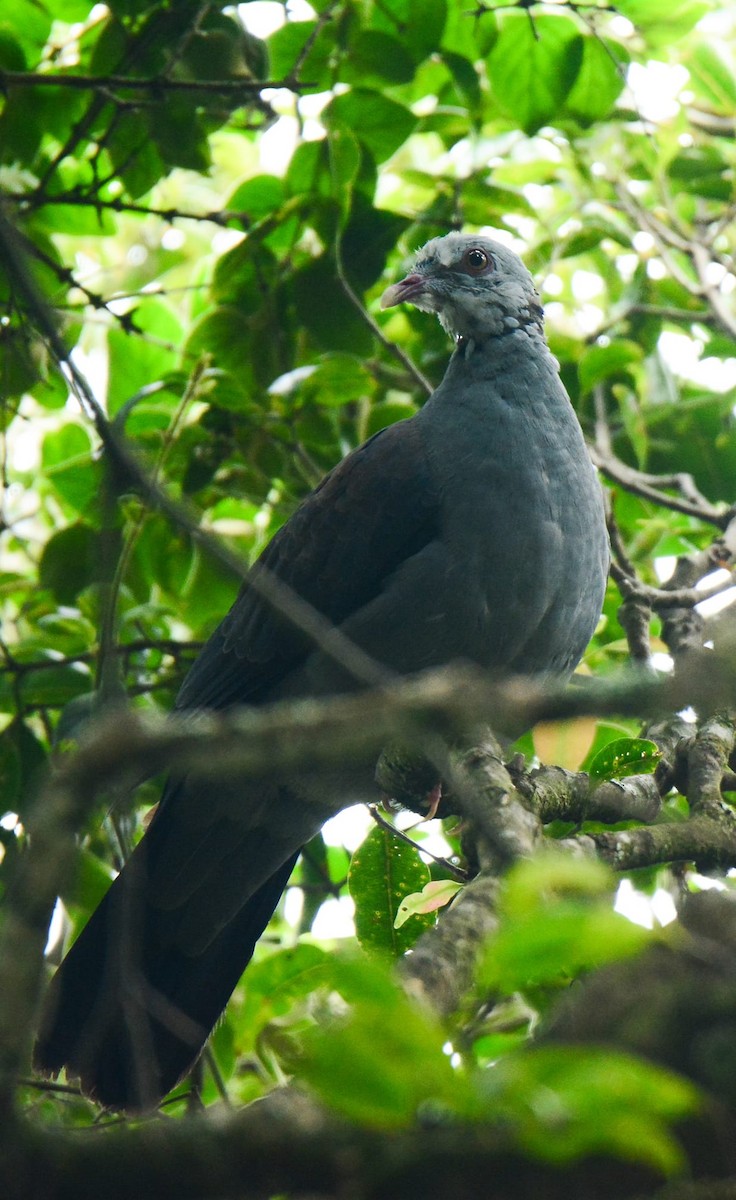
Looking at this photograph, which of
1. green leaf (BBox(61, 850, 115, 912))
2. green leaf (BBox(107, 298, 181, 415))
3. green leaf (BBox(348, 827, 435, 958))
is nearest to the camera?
green leaf (BBox(348, 827, 435, 958))

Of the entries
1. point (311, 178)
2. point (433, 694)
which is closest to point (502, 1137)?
point (433, 694)

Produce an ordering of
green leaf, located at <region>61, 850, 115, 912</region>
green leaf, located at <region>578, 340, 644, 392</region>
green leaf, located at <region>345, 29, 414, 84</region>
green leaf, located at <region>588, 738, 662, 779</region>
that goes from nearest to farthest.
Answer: green leaf, located at <region>588, 738, 662, 779</region> → green leaf, located at <region>61, 850, 115, 912</region> → green leaf, located at <region>345, 29, 414, 84</region> → green leaf, located at <region>578, 340, 644, 392</region>

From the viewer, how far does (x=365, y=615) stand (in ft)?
12.4

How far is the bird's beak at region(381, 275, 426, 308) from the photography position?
439 centimetres

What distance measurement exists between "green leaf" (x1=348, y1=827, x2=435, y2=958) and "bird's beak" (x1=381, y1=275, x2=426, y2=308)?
6.84 feet

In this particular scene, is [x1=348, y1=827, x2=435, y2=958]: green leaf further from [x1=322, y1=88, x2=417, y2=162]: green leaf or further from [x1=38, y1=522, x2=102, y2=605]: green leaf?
[x1=322, y1=88, x2=417, y2=162]: green leaf

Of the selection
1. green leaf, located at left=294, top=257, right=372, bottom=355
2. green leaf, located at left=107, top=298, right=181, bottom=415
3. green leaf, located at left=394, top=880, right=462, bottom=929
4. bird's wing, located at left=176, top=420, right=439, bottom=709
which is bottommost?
green leaf, located at left=394, top=880, right=462, bottom=929

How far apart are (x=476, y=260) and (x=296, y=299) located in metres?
0.75

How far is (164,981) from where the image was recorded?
4184mm

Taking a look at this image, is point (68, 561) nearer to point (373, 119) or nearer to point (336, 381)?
point (336, 381)

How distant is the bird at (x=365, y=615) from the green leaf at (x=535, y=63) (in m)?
0.60

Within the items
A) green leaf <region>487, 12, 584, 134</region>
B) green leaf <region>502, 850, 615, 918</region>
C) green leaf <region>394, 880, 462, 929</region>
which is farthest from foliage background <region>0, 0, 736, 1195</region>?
green leaf <region>502, 850, 615, 918</region>

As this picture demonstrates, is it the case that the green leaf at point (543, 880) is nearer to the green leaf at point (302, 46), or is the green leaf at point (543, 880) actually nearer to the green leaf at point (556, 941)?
the green leaf at point (556, 941)

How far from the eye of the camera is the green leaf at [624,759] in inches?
112
